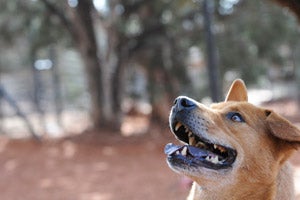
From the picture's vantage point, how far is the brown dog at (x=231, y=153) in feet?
10.3

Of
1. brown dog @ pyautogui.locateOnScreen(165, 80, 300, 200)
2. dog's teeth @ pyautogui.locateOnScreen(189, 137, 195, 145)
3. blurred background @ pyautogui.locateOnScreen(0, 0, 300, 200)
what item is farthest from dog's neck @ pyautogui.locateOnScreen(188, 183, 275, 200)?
blurred background @ pyautogui.locateOnScreen(0, 0, 300, 200)

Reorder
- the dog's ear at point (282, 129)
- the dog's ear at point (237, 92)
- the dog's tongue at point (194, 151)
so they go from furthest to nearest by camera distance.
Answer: the dog's ear at point (237, 92) → the dog's tongue at point (194, 151) → the dog's ear at point (282, 129)

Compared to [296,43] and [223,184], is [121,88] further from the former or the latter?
[223,184]

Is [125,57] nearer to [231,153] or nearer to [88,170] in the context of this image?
[88,170]

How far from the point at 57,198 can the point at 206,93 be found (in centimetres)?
684

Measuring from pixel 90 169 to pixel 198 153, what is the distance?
5.83 m

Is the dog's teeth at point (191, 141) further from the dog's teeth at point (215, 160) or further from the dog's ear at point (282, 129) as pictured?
the dog's ear at point (282, 129)

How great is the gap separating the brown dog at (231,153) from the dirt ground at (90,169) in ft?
11.5

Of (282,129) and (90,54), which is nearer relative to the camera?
(282,129)

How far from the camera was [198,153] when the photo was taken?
10.5ft

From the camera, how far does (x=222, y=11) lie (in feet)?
40.0

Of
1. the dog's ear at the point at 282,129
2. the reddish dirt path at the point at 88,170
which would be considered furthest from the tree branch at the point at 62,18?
the dog's ear at the point at 282,129

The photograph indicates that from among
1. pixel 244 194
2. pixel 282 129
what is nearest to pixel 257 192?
pixel 244 194

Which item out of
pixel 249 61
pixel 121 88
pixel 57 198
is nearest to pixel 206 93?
pixel 249 61
